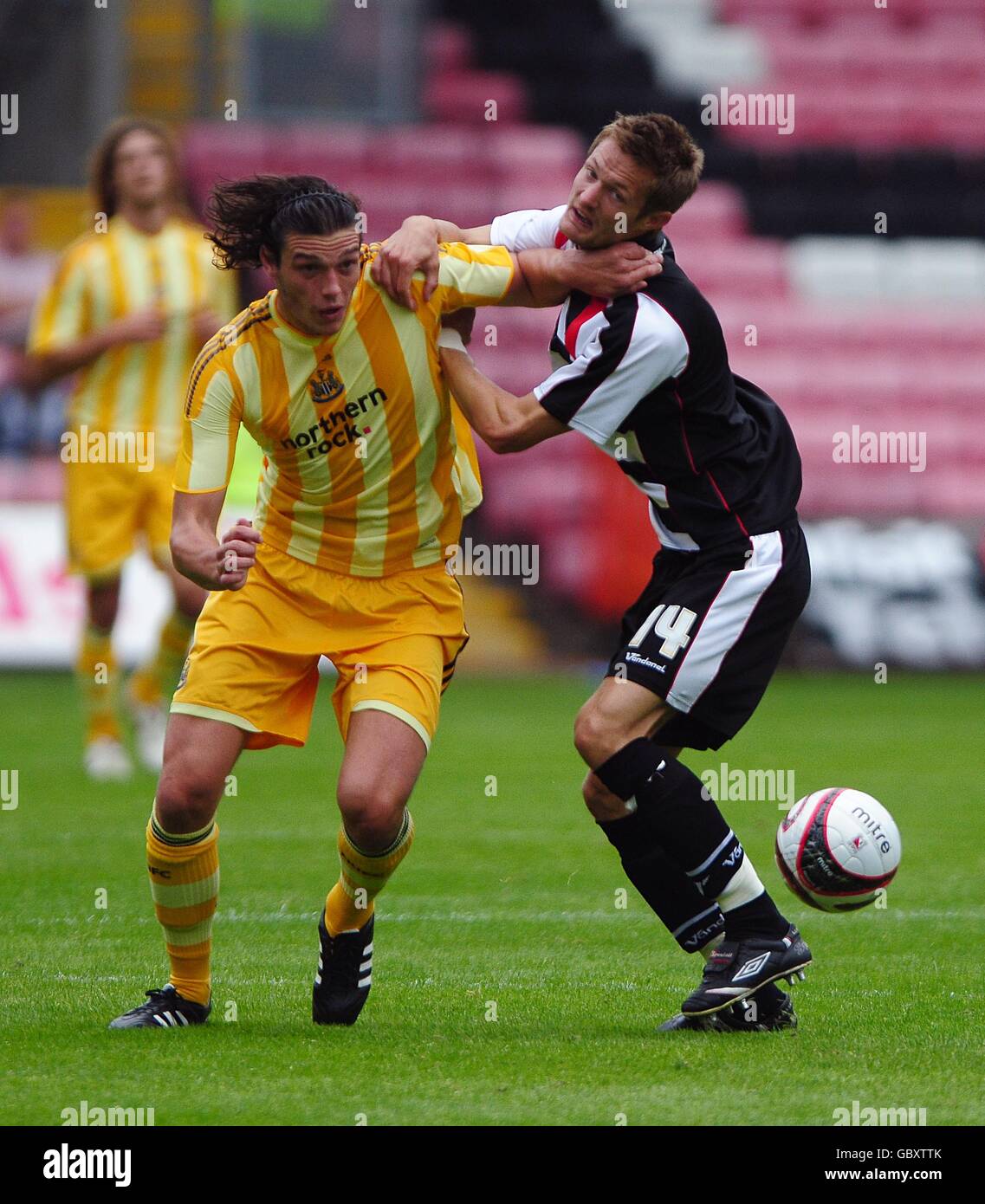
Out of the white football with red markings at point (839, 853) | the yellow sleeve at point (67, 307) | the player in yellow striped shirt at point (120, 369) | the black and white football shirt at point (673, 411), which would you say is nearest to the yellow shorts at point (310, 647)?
the black and white football shirt at point (673, 411)

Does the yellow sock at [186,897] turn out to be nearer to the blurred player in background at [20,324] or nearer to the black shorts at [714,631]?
the black shorts at [714,631]

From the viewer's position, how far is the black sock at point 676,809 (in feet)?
15.0

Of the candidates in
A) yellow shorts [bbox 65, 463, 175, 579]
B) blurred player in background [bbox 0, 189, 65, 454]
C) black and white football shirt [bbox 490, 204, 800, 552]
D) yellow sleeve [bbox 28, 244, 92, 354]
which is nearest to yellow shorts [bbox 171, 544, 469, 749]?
black and white football shirt [bbox 490, 204, 800, 552]

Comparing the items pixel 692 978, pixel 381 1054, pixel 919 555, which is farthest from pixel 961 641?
pixel 381 1054

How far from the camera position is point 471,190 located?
16.4 m

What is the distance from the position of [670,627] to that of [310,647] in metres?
0.87

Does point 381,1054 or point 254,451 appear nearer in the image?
point 381,1054

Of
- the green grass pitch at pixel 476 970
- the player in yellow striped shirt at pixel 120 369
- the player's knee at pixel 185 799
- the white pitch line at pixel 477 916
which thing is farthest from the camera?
the player in yellow striped shirt at pixel 120 369

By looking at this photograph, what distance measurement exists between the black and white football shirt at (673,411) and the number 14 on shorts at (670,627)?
188mm

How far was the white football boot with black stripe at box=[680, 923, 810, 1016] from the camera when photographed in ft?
14.8
